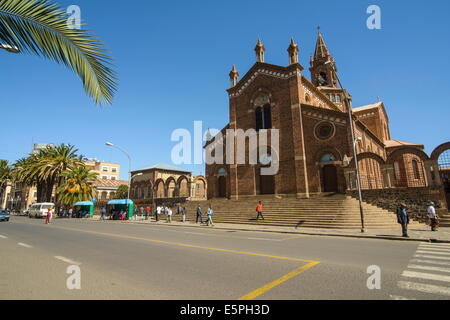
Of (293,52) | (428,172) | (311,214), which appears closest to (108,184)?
(293,52)

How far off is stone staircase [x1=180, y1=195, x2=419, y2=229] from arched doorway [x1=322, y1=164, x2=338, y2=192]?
1.91 m

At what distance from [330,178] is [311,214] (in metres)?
6.63

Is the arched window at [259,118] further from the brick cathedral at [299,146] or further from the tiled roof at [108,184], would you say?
the tiled roof at [108,184]

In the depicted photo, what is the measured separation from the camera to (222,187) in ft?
104

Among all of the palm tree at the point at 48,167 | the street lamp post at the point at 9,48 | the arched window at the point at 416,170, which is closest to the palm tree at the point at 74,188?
the palm tree at the point at 48,167

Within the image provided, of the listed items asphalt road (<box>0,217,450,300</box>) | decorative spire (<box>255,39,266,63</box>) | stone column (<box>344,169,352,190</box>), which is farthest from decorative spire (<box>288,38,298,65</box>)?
asphalt road (<box>0,217,450,300</box>)

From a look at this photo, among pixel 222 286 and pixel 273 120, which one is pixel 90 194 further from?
pixel 222 286

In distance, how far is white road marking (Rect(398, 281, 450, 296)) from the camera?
432cm

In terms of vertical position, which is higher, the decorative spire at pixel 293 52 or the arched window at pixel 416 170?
the decorative spire at pixel 293 52

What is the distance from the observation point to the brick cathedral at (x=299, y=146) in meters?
22.9

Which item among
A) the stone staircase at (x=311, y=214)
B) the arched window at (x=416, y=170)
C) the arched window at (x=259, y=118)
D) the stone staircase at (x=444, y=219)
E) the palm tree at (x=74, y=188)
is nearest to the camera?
the stone staircase at (x=444, y=219)

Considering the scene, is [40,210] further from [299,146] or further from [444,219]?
[444,219]

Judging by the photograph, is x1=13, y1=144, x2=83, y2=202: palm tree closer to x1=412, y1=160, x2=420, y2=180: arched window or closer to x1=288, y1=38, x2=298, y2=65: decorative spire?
x1=288, y1=38, x2=298, y2=65: decorative spire
